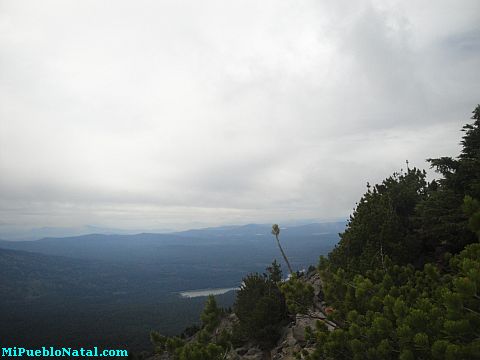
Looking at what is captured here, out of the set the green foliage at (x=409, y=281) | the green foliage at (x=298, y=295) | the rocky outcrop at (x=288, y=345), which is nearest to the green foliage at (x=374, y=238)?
the green foliage at (x=409, y=281)

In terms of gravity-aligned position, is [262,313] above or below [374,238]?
below

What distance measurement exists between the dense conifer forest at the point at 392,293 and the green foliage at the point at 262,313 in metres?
0.09

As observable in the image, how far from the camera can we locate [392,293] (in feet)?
34.7

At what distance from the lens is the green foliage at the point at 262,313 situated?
27641 mm

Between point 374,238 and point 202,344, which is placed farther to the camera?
point 374,238

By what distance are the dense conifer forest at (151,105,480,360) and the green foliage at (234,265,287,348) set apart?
87mm

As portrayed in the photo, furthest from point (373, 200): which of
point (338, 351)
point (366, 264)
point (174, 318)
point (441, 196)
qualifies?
point (174, 318)

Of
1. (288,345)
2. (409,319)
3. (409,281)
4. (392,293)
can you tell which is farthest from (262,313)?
(409,319)

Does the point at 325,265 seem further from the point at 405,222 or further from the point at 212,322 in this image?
the point at 405,222

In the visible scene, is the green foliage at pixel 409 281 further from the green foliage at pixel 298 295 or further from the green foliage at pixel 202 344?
the green foliage at pixel 202 344

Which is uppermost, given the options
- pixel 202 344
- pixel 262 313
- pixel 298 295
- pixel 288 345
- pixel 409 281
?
pixel 409 281

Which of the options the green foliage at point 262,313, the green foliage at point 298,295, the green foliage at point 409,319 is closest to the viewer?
the green foliage at point 409,319

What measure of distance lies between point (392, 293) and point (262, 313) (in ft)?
64.8

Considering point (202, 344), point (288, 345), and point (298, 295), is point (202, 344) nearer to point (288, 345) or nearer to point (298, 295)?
point (298, 295)
